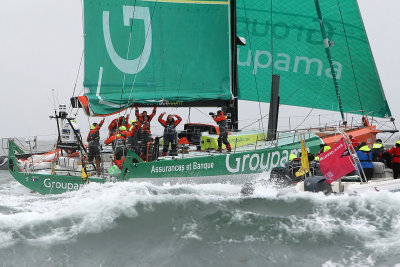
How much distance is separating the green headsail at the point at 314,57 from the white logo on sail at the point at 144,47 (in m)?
3.37

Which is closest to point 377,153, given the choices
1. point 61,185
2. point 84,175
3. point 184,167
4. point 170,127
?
point 184,167

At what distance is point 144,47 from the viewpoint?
1311cm

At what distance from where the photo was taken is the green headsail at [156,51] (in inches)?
505

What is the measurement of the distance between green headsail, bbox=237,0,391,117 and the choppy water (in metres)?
6.43

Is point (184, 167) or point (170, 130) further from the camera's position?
point (170, 130)

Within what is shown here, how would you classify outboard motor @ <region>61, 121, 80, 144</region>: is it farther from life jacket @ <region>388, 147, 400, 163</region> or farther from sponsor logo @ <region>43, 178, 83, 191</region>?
life jacket @ <region>388, 147, 400, 163</region>

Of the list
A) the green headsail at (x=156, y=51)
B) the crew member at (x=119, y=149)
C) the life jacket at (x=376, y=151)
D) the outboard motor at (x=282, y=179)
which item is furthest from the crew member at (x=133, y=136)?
the life jacket at (x=376, y=151)

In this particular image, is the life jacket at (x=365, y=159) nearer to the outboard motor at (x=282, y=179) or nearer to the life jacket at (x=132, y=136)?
the outboard motor at (x=282, y=179)

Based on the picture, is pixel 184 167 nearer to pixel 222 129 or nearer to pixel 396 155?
pixel 222 129

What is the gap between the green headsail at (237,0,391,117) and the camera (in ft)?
48.9

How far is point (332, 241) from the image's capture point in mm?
6672

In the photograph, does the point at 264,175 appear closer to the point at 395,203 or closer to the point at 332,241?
the point at 395,203

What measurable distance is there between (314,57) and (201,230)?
363 inches

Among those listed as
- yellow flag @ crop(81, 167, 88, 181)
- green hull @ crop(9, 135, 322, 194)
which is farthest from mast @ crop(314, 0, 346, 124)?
yellow flag @ crop(81, 167, 88, 181)
